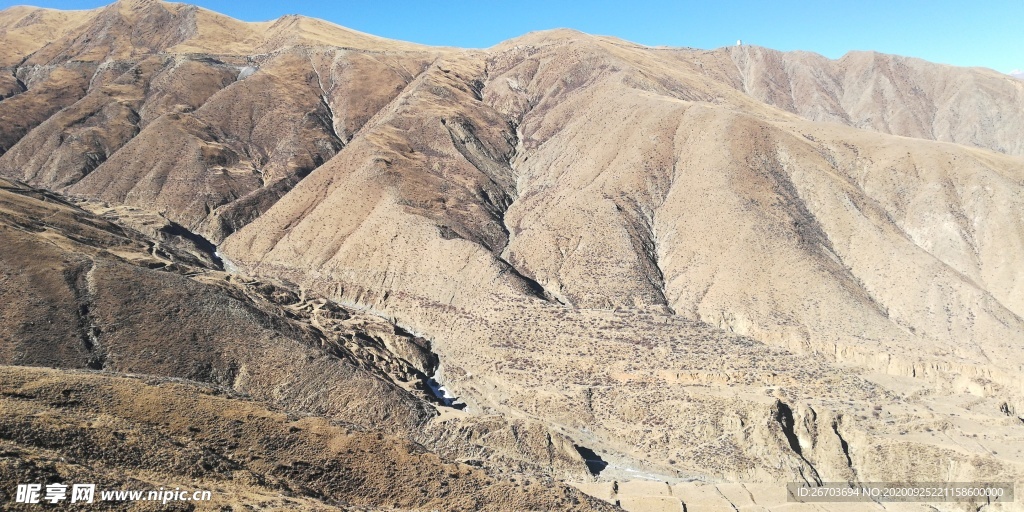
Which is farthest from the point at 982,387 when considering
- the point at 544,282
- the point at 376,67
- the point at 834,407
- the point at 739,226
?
the point at 376,67

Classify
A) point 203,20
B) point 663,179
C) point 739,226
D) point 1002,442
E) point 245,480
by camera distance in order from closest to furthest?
point 245,480
point 1002,442
point 739,226
point 663,179
point 203,20

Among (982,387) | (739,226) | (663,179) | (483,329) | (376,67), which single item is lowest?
(982,387)

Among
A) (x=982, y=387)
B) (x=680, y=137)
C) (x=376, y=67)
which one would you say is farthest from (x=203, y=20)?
(x=982, y=387)

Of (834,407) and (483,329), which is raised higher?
(483,329)

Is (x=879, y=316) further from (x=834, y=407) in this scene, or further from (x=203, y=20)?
(x=203, y=20)

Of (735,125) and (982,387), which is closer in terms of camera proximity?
(982,387)

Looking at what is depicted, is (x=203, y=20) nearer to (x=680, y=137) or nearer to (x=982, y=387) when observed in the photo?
(x=680, y=137)

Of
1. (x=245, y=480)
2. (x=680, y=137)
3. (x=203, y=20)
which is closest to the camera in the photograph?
(x=245, y=480)
